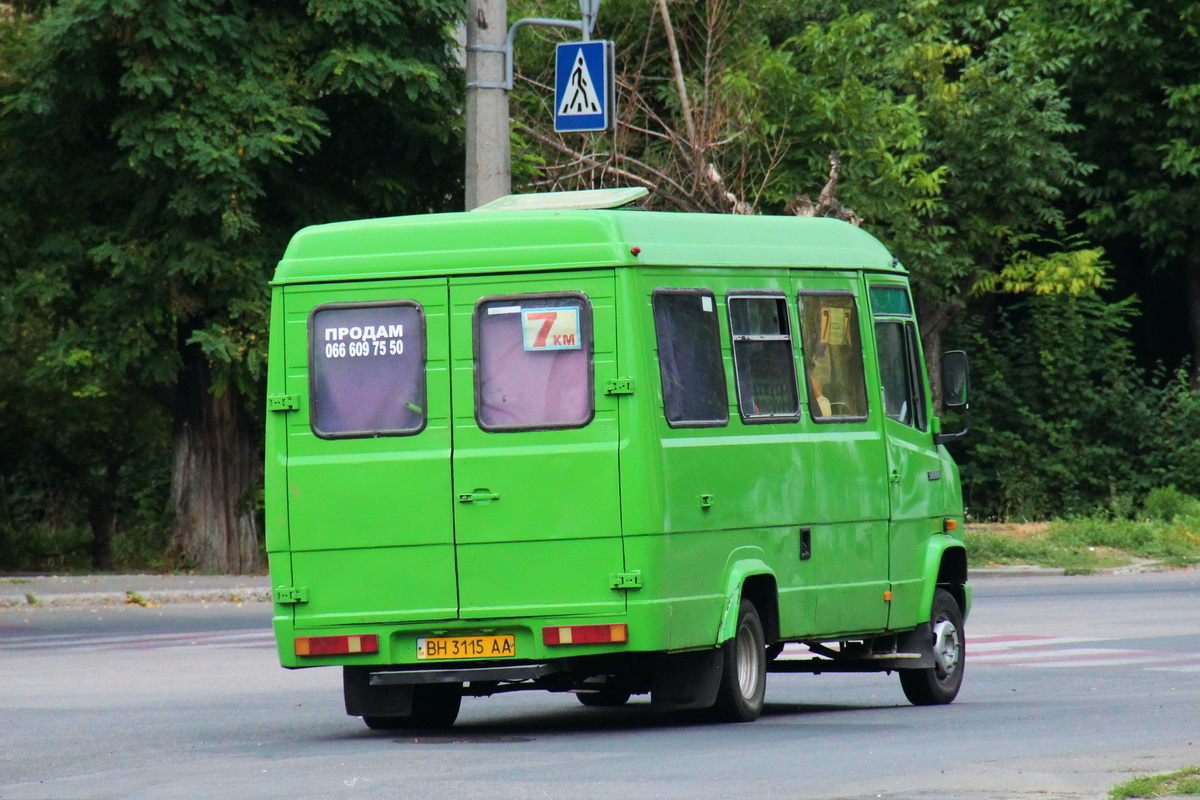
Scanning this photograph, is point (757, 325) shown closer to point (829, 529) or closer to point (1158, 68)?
point (829, 529)

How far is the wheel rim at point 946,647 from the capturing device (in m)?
13.0

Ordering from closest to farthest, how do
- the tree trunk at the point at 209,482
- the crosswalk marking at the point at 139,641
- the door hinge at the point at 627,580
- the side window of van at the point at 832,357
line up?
the door hinge at the point at 627,580, the side window of van at the point at 832,357, the crosswalk marking at the point at 139,641, the tree trunk at the point at 209,482

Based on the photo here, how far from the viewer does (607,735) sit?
11148 millimetres

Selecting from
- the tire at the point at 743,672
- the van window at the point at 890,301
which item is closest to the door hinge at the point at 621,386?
the tire at the point at 743,672

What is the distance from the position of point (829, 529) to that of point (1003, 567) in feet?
49.9

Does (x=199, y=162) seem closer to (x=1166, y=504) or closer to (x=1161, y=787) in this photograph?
(x=1166, y=504)

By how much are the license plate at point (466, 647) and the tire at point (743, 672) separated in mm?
1276

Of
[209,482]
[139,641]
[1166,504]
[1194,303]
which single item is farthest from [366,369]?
[1194,303]

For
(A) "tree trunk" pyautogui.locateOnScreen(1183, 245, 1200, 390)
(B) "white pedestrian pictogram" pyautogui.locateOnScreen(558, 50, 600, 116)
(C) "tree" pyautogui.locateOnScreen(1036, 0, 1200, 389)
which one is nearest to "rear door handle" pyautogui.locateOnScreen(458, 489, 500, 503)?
(B) "white pedestrian pictogram" pyautogui.locateOnScreen(558, 50, 600, 116)

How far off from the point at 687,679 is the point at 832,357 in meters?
2.34

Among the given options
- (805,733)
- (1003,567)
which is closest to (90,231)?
(1003,567)

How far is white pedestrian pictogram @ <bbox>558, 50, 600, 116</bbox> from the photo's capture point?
19.2 meters

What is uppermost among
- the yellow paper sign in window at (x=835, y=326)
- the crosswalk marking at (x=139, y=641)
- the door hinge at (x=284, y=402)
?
the yellow paper sign in window at (x=835, y=326)

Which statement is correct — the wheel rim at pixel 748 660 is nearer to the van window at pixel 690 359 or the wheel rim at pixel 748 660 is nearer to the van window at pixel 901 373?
the van window at pixel 690 359
